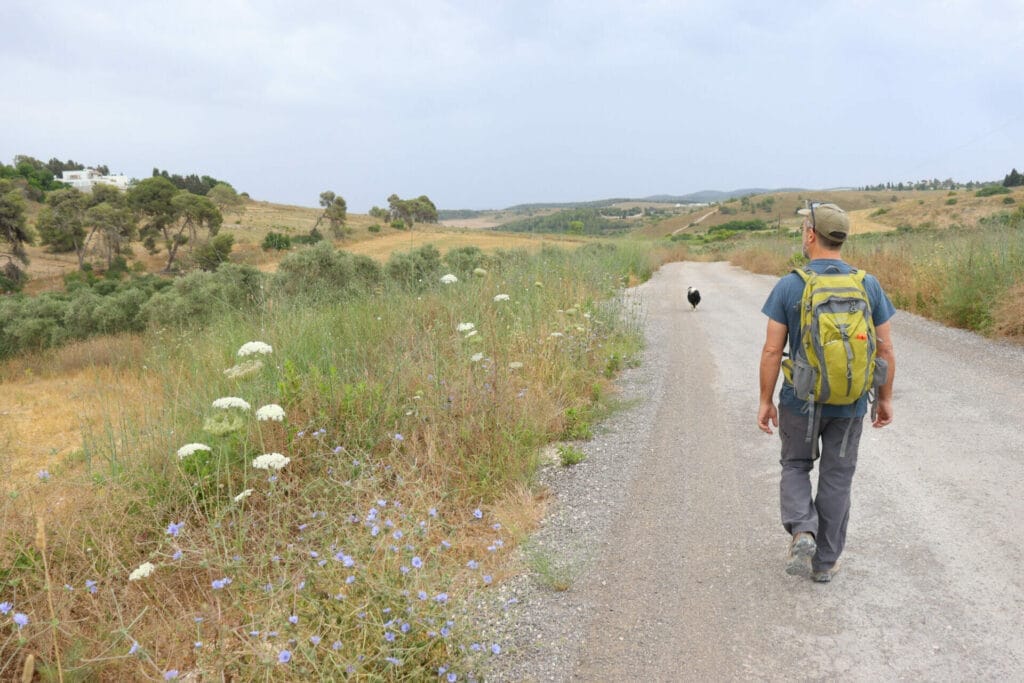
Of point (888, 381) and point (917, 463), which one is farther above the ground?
point (888, 381)

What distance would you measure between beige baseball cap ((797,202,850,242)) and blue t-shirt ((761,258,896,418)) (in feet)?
0.43

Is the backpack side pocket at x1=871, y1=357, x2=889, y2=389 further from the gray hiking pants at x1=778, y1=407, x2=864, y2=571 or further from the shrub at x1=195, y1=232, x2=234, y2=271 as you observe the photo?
the shrub at x1=195, y1=232, x2=234, y2=271

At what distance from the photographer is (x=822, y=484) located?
3.29 m

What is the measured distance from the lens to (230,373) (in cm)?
412

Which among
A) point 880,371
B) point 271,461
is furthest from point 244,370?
point 880,371

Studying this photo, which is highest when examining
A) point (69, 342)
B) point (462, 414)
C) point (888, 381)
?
point (888, 381)

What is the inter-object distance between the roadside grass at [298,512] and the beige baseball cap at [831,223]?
247 centimetres

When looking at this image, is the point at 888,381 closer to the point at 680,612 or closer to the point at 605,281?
the point at 680,612

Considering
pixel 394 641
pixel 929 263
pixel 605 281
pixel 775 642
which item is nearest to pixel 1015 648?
pixel 775 642

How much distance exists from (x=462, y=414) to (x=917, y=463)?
370cm

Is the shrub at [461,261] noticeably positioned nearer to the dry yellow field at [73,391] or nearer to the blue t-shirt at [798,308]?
the dry yellow field at [73,391]

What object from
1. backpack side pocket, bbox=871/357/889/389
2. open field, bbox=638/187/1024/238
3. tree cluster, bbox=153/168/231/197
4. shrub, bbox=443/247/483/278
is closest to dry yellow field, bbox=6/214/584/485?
shrub, bbox=443/247/483/278

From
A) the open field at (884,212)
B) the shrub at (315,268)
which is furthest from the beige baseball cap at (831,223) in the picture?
the open field at (884,212)

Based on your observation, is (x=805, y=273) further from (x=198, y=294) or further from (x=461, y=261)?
(x=198, y=294)
